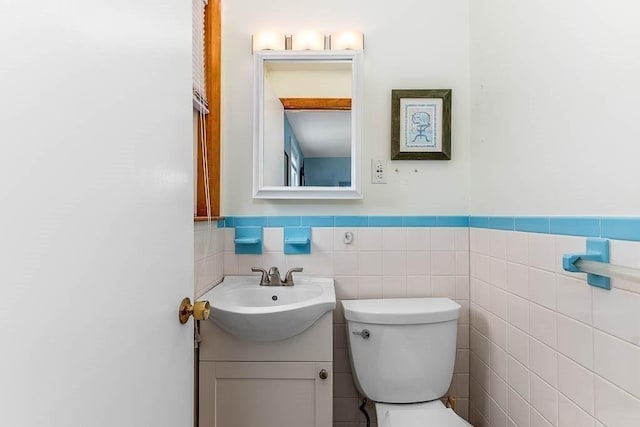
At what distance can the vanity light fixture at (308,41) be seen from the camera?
1791mm

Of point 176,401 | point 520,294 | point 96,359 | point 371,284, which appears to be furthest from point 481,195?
point 96,359

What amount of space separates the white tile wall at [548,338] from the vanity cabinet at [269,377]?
65 centimetres

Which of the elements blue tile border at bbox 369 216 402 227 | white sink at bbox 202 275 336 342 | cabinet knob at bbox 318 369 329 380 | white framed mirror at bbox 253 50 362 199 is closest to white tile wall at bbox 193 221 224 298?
white sink at bbox 202 275 336 342

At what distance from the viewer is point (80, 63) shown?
508 millimetres

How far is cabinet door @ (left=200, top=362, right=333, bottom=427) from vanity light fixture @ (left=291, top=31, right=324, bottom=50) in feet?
4.50

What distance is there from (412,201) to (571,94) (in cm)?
84

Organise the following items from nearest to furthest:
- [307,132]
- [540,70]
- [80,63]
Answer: [80,63] < [540,70] < [307,132]

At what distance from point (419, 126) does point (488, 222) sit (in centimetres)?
54

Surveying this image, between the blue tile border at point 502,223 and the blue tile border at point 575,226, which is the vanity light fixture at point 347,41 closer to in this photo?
the blue tile border at point 502,223

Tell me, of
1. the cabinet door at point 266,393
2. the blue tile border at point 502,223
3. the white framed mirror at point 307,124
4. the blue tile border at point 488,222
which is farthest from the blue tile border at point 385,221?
the cabinet door at point 266,393

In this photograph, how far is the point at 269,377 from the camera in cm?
139

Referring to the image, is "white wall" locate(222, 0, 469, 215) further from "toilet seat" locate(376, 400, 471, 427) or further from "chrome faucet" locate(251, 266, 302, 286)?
"toilet seat" locate(376, 400, 471, 427)

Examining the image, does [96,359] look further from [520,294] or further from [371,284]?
[371,284]

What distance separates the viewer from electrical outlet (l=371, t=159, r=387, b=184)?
1.81m
